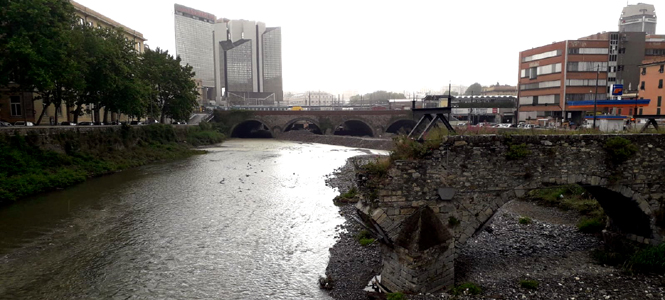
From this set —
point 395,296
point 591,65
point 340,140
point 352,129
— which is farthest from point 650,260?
point 352,129

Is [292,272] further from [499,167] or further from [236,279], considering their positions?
[499,167]

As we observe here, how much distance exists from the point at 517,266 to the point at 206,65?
496ft

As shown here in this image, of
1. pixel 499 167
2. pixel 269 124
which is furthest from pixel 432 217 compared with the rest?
pixel 269 124

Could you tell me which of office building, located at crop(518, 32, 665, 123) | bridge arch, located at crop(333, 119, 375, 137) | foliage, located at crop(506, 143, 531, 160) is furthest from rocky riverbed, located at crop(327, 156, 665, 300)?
bridge arch, located at crop(333, 119, 375, 137)

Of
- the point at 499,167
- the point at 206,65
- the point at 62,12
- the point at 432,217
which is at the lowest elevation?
the point at 432,217

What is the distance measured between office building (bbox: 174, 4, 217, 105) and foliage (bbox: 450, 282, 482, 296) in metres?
131

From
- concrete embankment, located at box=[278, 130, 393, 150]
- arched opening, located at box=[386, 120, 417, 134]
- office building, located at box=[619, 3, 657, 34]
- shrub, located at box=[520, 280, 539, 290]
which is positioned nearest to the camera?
shrub, located at box=[520, 280, 539, 290]

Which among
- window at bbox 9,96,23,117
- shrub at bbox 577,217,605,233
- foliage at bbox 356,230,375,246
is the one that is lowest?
foliage at bbox 356,230,375,246

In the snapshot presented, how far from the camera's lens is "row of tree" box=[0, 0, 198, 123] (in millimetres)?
25484

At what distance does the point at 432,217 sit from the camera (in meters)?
11.0

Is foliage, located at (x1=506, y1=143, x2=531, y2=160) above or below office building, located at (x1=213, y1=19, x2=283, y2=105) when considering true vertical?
below

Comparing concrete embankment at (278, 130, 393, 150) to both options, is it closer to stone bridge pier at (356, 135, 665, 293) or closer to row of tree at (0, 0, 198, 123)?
row of tree at (0, 0, 198, 123)

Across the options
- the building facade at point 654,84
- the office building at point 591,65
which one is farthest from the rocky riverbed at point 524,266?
the office building at point 591,65

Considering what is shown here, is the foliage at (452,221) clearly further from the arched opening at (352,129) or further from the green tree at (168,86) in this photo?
the arched opening at (352,129)
